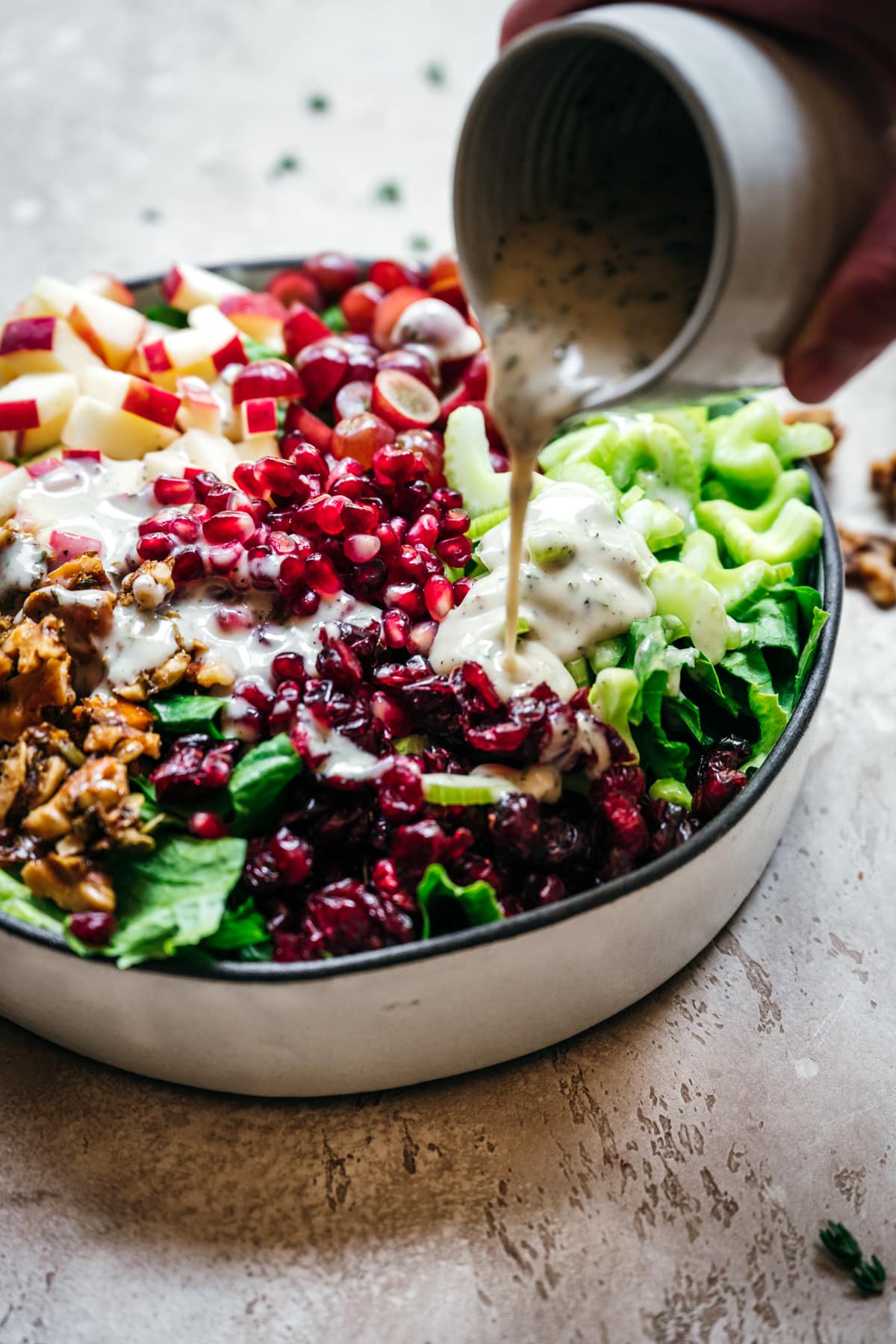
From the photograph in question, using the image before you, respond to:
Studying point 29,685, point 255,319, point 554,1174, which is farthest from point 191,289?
point 554,1174

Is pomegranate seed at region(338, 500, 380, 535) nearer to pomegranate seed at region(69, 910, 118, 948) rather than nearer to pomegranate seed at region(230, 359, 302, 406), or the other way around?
pomegranate seed at region(230, 359, 302, 406)

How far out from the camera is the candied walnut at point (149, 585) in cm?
226

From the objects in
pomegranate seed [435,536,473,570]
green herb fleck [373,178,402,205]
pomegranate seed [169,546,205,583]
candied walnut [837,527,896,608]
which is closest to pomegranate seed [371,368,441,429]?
pomegranate seed [435,536,473,570]

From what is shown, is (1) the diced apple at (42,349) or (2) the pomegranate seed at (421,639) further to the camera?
(1) the diced apple at (42,349)

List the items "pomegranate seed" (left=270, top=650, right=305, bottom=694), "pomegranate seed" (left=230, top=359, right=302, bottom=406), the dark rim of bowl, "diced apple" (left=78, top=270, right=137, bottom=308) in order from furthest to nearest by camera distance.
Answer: "diced apple" (left=78, top=270, right=137, bottom=308)
"pomegranate seed" (left=230, top=359, right=302, bottom=406)
"pomegranate seed" (left=270, top=650, right=305, bottom=694)
the dark rim of bowl

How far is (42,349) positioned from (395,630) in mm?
1231

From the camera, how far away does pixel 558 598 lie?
227 centimetres

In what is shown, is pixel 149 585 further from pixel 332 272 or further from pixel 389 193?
pixel 389 193

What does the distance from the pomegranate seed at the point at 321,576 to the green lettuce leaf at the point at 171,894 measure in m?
0.57

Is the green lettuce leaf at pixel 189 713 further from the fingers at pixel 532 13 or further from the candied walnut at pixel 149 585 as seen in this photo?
the fingers at pixel 532 13

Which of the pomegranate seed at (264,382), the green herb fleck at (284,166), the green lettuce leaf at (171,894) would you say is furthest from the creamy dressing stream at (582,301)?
the green herb fleck at (284,166)

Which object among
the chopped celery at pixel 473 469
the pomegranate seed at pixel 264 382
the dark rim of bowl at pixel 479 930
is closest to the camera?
the dark rim of bowl at pixel 479 930

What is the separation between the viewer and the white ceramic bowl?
1.88m

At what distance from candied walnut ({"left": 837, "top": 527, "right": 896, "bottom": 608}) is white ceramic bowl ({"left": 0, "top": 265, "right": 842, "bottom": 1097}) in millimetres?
951
